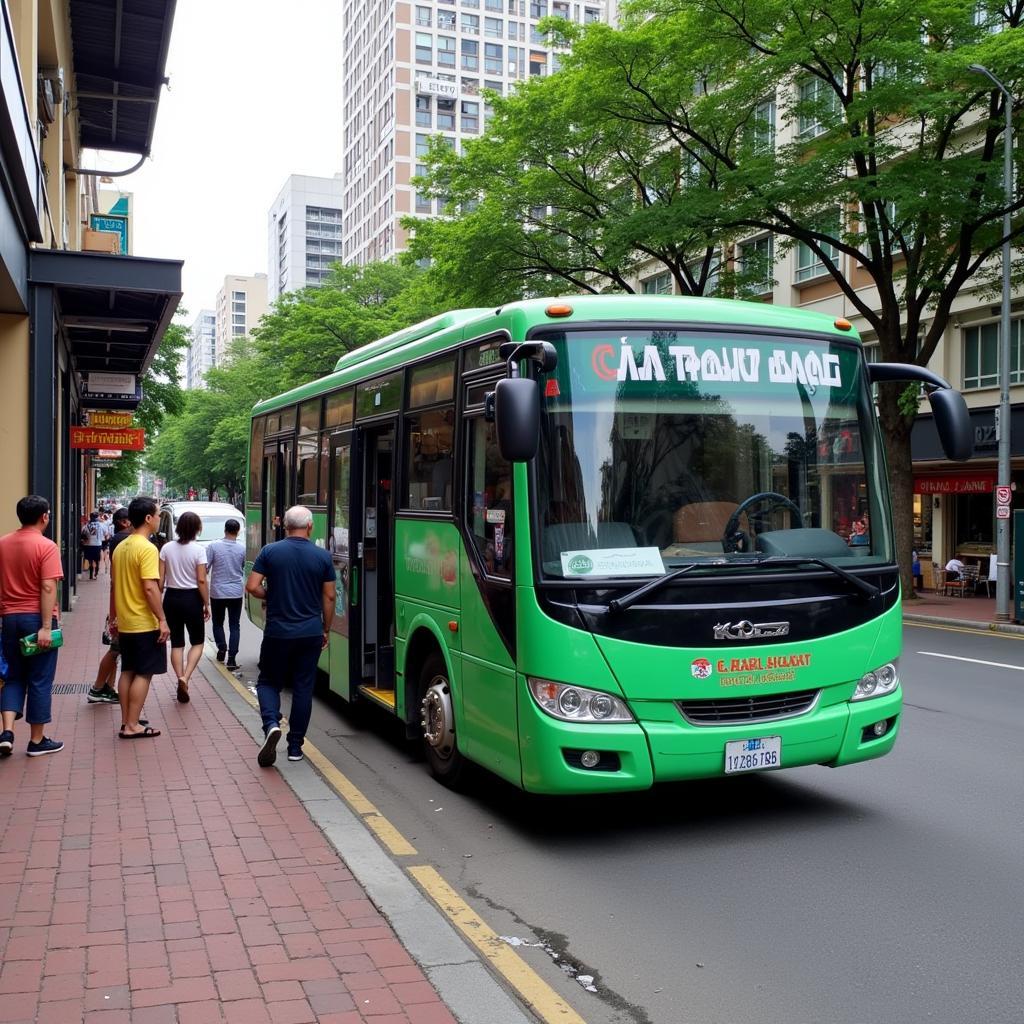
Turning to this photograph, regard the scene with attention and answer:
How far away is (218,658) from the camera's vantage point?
45.6ft

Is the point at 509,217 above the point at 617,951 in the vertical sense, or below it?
above

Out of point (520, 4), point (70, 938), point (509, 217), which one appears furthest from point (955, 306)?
point (520, 4)

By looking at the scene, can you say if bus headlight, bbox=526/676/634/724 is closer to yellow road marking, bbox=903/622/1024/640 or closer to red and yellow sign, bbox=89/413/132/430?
yellow road marking, bbox=903/622/1024/640

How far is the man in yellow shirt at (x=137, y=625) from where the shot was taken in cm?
872

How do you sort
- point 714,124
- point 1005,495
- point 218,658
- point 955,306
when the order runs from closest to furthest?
point 218,658
point 1005,495
point 714,124
point 955,306

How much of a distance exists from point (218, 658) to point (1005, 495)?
47.9ft

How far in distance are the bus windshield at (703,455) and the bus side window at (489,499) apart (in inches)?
11.8

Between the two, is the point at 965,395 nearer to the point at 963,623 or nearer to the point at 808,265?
the point at 808,265

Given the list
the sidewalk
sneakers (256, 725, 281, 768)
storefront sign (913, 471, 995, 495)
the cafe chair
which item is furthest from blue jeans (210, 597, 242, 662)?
storefront sign (913, 471, 995, 495)

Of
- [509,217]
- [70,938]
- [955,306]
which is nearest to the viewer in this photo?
[70,938]

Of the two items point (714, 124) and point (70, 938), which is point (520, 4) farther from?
point (70, 938)

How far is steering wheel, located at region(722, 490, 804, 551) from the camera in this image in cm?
625

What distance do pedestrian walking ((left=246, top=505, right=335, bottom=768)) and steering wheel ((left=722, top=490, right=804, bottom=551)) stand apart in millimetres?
3022

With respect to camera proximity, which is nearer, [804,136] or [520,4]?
[804,136]
